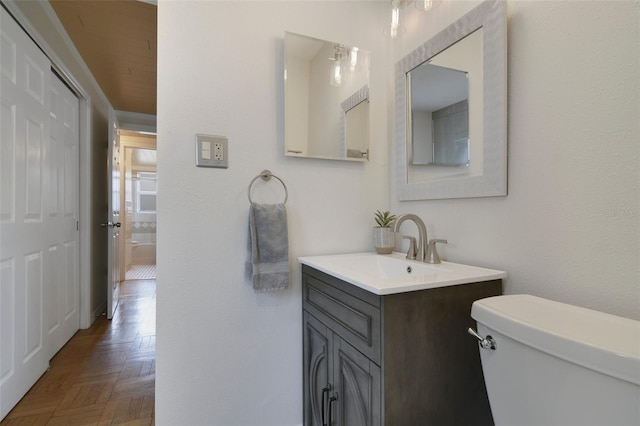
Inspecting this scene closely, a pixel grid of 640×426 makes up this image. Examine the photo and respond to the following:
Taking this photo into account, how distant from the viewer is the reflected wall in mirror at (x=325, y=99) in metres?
1.35

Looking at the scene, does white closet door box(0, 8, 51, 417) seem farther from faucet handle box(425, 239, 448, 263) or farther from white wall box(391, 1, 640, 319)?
white wall box(391, 1, 640, 319)

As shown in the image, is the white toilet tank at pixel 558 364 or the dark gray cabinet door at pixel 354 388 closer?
the white toilet tank at pixel 558 364

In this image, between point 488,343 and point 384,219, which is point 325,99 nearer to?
A: point 384,219

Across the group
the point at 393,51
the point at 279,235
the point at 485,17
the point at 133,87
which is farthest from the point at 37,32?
the point at 485,17

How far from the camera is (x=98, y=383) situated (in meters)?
1.81

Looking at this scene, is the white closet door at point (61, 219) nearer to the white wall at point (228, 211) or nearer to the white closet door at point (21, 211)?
the white closet door at point (21, 211)

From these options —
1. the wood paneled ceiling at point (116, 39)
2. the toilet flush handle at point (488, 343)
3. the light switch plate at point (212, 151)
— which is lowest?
the toilet flush handle at point (488, 343)

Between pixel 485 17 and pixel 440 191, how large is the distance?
2.03ft

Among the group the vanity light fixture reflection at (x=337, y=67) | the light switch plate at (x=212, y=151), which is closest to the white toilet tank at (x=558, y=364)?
the light switch plate at (x=212, y=151)

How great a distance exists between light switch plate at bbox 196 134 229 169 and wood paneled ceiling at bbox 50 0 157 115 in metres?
1.23

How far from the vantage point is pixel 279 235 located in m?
1.26

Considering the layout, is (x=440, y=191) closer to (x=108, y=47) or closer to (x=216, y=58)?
(x=216, y=58)

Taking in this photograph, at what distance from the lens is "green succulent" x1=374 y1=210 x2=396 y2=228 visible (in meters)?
1.46

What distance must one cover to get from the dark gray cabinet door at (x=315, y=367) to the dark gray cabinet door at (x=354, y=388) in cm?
6
